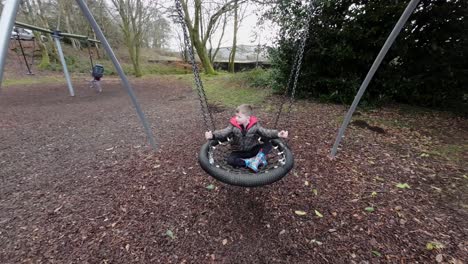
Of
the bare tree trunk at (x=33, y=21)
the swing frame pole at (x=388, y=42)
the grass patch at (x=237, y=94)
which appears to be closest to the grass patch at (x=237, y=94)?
the grass patch at (x=237, y=94)

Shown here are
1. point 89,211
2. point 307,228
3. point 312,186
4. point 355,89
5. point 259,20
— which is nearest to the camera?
point 307,228

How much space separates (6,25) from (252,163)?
79.8 inches

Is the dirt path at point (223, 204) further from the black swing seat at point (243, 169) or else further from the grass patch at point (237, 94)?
the grass patch at point (237, 94)

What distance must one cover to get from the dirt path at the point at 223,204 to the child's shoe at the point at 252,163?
441 mm

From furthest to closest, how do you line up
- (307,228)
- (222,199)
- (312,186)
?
1. (312,186)
2. (222,199)
3. (307,228)

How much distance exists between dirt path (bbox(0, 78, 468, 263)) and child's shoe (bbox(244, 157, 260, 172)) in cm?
44

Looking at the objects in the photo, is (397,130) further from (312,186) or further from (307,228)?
(307,228)

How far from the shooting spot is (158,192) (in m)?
2.55

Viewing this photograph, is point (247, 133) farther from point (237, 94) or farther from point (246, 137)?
point (237, 94)

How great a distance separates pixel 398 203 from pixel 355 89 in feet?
11.9

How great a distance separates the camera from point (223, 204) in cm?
239

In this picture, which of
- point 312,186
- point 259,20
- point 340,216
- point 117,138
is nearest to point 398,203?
point 340,216

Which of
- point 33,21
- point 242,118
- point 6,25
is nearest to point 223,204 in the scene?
point 242,118

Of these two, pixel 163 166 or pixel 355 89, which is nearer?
pixel 163 166
